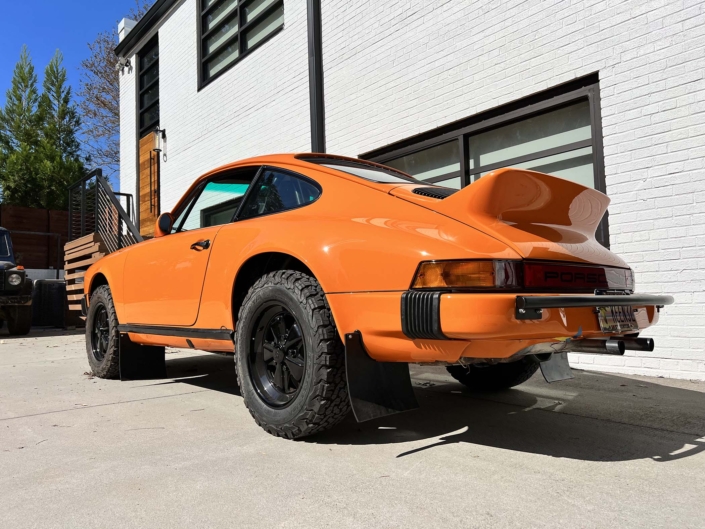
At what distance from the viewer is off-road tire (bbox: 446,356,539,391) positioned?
3510 mm

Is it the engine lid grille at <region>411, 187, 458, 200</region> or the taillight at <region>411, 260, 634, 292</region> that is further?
the engine lid grille at <region>411, 187, 458, 200</region>

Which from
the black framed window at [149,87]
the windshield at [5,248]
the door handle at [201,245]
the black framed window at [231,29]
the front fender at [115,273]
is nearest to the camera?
the door handle at [201,245]

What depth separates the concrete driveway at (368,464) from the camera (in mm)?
1767

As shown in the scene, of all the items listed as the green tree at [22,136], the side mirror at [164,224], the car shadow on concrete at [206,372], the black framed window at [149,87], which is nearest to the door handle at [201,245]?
the side mirror at [164,224]

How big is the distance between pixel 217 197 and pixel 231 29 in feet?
23.5

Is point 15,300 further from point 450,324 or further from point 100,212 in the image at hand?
point 450,324

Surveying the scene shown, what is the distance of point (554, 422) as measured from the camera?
2961 mm

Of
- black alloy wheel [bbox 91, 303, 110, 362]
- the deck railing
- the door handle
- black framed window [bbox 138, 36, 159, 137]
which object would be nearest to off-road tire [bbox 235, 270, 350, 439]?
the door handle

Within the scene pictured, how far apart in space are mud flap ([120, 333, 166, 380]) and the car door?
338 mm

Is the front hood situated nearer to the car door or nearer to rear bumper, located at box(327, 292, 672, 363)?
rear bumper, located at box(327, 292, 672, 363)

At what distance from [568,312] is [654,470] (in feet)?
2.41

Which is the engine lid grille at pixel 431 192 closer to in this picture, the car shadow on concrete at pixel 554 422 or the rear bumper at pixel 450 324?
the rear bumper at pixel 450 324

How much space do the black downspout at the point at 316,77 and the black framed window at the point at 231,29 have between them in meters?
1.01

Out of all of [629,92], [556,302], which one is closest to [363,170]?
[556,302]
